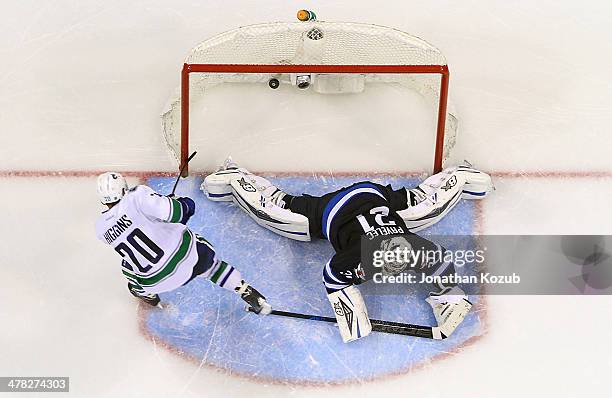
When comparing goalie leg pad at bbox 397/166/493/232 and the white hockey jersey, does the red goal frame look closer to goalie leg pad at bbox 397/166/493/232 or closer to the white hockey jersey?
goalie leg pad at bbox 397/166/493/232

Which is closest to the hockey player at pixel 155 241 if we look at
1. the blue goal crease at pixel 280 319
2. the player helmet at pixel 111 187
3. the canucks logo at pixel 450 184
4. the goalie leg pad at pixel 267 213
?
the player helmet at pixel 111 187

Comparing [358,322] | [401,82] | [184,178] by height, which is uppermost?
[401,82]

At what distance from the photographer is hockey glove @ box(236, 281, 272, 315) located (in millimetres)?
4051

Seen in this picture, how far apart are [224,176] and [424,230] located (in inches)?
34.1

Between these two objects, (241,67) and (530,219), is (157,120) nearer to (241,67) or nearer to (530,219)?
(241,67)

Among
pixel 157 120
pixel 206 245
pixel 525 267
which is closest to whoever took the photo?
pixel 206 245

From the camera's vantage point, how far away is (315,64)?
442 centimetres

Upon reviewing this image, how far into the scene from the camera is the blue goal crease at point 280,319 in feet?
13.4

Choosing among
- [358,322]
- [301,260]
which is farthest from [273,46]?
[358,322]

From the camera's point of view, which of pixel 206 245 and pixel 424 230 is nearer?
pixel 206 245

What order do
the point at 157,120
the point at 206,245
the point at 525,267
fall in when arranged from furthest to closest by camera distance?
1. the point at 157,120
2. the point at 525,267
3. the point at 206,245

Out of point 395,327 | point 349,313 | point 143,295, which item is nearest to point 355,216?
point 349,313

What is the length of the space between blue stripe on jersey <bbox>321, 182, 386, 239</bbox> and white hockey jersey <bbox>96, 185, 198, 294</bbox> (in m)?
0.54

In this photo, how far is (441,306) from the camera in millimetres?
4090
